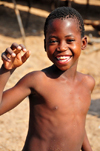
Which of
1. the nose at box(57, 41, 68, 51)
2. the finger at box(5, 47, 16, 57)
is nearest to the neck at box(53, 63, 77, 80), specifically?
the nose at box(57, 41, 68, 51)

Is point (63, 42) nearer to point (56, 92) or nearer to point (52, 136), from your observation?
point (56, 92)

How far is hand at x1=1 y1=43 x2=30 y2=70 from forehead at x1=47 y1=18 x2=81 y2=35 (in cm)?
27

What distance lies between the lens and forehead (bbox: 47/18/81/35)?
1.55 meters

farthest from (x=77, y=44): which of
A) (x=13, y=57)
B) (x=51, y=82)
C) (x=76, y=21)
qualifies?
(x=13, y=57)

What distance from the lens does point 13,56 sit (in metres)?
1.34

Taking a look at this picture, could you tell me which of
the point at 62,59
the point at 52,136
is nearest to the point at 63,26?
the point at 62,59

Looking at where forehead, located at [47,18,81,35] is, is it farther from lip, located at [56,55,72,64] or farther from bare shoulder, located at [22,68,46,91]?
bare shoulder, located at [22,68,46,91]

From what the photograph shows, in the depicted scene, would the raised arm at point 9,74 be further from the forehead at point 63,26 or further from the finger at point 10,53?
the forehead at point 63,26

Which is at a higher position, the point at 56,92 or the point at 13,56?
the point at 13,56

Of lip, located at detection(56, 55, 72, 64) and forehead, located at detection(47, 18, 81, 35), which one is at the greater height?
forehead, located at detection(47, 18, 81, 35)

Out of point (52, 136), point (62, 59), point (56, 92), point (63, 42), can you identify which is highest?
point (63, 42)

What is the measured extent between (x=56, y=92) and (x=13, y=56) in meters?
0.47

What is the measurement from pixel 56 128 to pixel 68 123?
0.33 feet

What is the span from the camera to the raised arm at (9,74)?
137 cm
